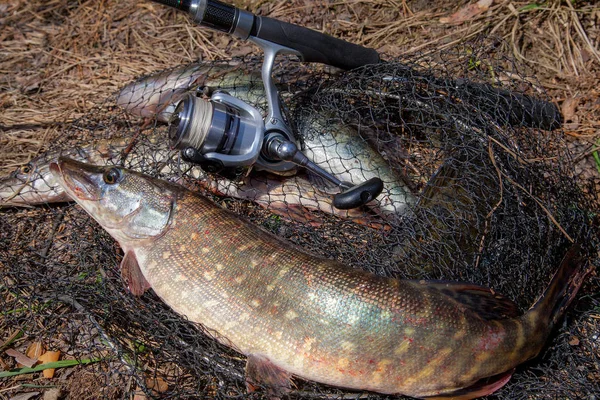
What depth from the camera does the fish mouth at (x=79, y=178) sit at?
131 inches

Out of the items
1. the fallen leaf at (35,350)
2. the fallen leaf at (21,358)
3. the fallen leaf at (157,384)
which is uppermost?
the fallen leaf at (157,384)

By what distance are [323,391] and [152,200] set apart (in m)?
1.51

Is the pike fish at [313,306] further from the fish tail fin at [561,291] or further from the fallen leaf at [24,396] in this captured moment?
the fallen leaf at [24,396]

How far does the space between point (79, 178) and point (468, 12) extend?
12.3 feet

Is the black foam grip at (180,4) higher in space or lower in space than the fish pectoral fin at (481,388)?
higher

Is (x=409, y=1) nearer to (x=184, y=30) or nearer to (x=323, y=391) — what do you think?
(x=184, y=30)

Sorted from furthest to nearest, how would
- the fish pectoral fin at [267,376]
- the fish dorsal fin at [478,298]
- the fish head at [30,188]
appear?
the fish head at [30,188] → the fish pectoral fin at [267,376] → the fish dorsal fin at [478,298]

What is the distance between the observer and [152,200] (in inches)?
128

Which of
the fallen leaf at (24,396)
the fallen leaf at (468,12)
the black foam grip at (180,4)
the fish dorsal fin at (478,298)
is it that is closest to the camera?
the fish dorsal fin at (478,298)

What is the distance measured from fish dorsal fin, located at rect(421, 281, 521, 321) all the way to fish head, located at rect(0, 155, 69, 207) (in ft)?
9.57

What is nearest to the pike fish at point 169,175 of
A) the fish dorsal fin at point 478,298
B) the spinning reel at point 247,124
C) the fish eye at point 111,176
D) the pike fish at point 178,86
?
the spinning reel at point 247,124

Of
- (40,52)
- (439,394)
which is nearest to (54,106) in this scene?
(40,52)

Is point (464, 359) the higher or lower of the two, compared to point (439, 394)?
higher

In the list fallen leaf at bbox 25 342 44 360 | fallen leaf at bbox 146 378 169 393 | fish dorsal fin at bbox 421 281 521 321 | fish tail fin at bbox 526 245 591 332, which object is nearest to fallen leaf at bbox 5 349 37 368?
fallen leaf at bbox 25 342 44 360
